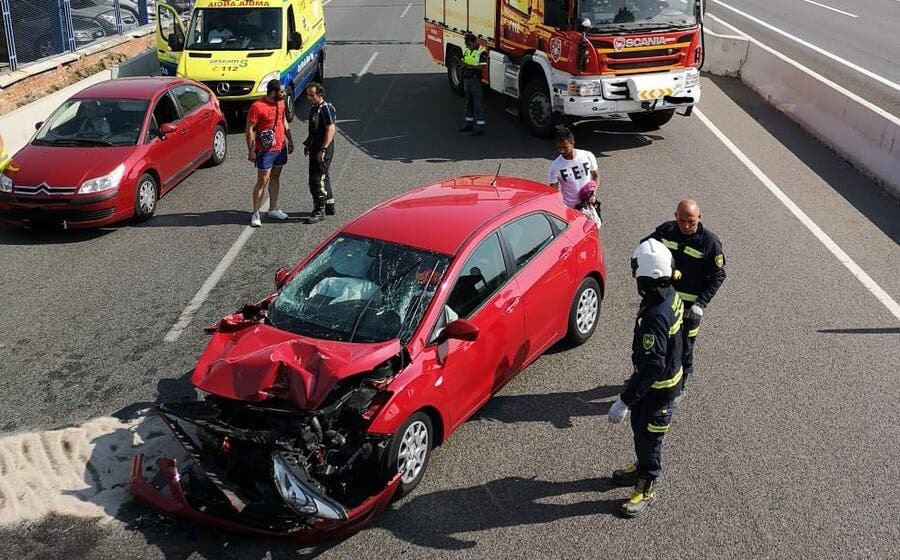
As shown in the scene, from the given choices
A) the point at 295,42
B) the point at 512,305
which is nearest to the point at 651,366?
the point at 512,305

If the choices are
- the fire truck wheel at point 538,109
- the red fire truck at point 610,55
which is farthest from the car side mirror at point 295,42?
the fire truck wheel at point 538,109

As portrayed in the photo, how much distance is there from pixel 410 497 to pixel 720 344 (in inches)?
137

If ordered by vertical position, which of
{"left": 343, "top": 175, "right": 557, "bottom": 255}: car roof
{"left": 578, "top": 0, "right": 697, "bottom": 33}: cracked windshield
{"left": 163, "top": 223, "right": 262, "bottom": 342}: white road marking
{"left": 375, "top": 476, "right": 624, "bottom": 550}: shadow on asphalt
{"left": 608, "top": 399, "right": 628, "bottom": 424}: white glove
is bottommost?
{"left": 163, "top": 223, "right": 262, "bottom": 342}: white road marking

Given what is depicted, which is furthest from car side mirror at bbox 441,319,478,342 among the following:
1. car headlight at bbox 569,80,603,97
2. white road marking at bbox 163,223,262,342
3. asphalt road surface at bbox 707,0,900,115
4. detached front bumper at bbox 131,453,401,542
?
asphalt road surface at bbox 707,0,900,115

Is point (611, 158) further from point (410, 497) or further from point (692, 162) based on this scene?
point (410, 497)

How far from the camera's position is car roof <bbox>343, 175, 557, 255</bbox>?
21.1 feet

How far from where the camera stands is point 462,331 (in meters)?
5.64

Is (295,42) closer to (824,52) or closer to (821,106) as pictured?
(821,106)

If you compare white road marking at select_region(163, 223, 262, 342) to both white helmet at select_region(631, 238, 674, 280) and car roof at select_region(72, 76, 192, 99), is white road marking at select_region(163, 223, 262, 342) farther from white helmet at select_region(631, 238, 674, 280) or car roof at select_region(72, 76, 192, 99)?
white helmet at select_region(631, 238, 674, 280)

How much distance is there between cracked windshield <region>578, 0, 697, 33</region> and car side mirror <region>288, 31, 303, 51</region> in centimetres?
566

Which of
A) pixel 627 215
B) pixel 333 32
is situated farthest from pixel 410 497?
pixel 333 32

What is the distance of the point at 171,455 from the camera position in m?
6.13

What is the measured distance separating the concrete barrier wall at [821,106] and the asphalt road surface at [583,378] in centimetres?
43

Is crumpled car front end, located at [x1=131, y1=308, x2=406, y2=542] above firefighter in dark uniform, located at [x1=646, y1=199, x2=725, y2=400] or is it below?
below
